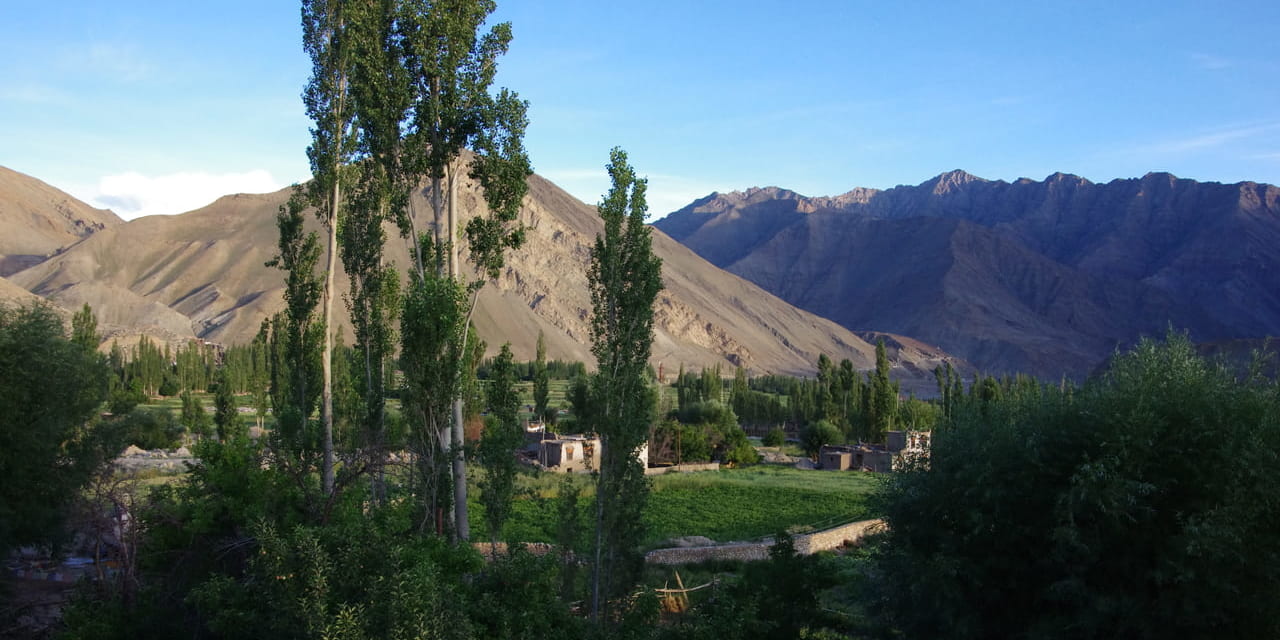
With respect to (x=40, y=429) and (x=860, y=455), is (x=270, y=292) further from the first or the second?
(x=40, y=429)

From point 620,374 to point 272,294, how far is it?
131295mm

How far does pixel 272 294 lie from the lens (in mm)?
135625

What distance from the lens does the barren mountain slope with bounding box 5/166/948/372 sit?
132 m

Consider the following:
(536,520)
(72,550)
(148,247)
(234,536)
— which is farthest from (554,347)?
(234,536)

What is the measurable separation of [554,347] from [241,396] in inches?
2408

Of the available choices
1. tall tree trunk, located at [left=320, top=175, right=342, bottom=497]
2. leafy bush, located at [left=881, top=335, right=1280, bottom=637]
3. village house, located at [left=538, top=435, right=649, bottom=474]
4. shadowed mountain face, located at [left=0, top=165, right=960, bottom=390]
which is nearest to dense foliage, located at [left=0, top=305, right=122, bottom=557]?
tall tree trunk, located at [left=320, top=175, right=342, bottom=497]

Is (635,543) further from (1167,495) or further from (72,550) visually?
(72,550)

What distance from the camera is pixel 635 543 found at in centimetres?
1619

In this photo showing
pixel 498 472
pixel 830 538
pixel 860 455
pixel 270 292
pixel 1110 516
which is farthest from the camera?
pixel 270 292

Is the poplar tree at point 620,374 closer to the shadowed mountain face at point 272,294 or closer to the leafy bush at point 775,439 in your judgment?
the leafy bush at point 775,439

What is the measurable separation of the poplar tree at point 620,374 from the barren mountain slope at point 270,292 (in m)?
106

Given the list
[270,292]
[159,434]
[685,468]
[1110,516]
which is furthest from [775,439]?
[270,292]

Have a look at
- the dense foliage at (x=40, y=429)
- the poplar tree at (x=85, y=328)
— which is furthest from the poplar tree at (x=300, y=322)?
the poplar tree at (x=85, y=328)

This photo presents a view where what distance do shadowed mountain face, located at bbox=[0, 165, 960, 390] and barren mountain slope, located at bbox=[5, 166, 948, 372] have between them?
25 cm
